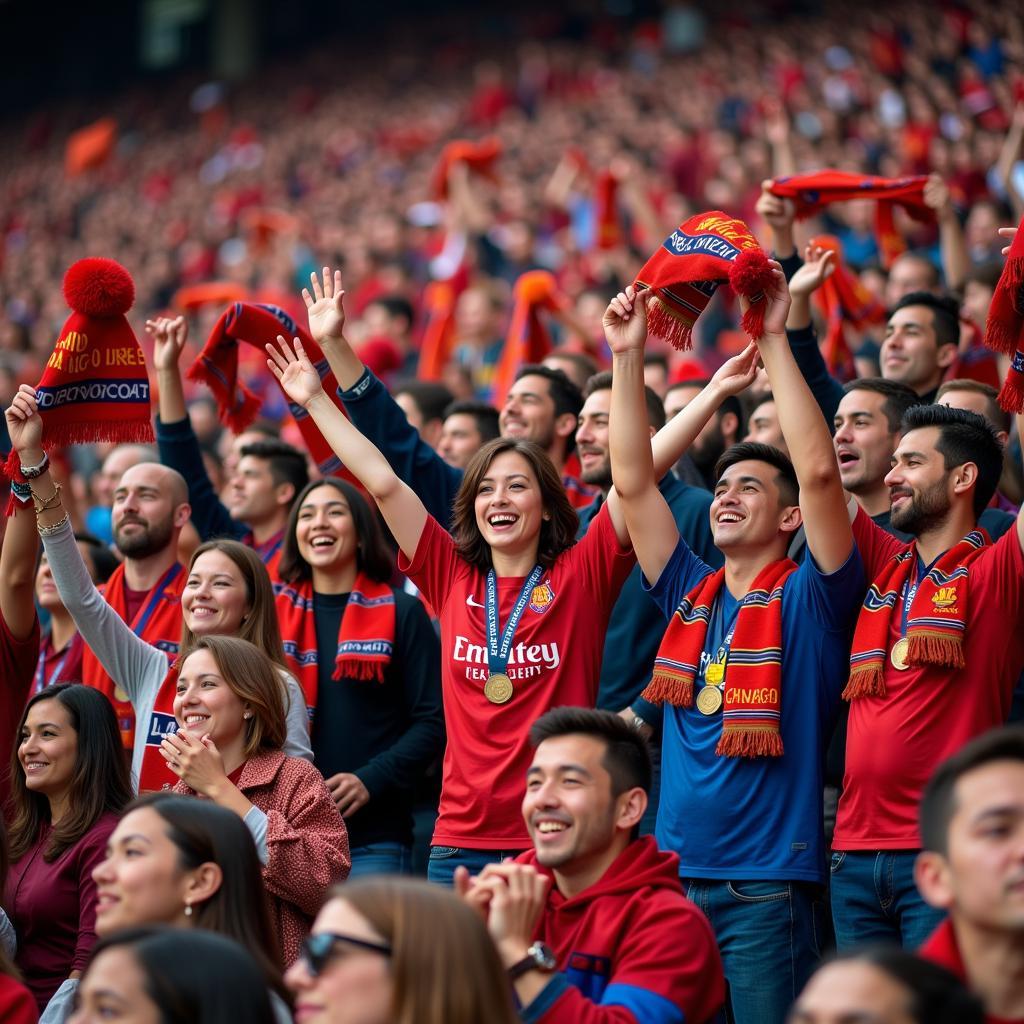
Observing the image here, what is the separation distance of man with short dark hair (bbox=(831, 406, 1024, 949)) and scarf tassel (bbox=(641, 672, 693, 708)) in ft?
1.43

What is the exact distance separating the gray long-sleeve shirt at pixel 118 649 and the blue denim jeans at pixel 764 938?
1.34 metres

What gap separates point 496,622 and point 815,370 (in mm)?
1447

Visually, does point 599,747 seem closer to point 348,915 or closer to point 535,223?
point 348,915

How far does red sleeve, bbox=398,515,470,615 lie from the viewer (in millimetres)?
4918

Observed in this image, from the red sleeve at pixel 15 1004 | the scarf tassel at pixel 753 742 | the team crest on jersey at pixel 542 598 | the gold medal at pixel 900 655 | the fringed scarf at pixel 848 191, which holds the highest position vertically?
the fringed scarf at pixel 848 191

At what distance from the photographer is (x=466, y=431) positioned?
6.36 meters

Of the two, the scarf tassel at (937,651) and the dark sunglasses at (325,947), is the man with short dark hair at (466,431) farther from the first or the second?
the dark sunglasses at (325,947)

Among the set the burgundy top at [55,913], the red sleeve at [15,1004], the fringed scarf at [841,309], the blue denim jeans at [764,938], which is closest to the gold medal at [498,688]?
the blue denim jeans at [764,938]

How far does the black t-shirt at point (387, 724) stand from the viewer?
5184 millimetres

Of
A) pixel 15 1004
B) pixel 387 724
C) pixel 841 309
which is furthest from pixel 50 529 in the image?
pixel 841 309

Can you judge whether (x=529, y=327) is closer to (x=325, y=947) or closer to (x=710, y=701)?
(x=710, y=701)

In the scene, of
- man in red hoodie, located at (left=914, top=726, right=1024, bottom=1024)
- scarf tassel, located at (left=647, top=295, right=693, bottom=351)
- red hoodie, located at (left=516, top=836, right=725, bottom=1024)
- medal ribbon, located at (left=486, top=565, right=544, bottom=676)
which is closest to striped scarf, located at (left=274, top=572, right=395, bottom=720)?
medal ribbon, located at (left=486, top=565, right=544, bottom=676)

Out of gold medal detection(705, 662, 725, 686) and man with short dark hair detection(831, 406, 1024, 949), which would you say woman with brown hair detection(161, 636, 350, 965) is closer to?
gold medal detection(705, 662, 725, 686)

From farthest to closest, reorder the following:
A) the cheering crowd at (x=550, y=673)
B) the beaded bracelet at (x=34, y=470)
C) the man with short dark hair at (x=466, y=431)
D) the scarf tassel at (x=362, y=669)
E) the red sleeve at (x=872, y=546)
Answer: the man with short dark hair at (x=466, y=431) → the scarf tassel at (x=362, y=669) → the beaded bracelet at (x=34, y=470) → the red sleeve at (x=872, y=546) → the cheering crowd at (x=550, y=673)
